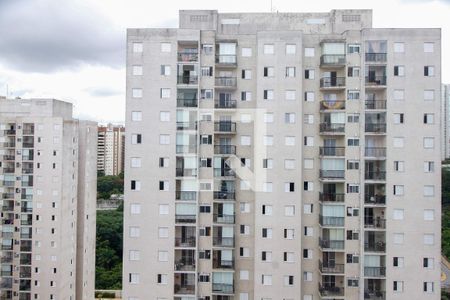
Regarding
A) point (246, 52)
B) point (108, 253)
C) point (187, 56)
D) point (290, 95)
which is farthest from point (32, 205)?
point (290, 95)

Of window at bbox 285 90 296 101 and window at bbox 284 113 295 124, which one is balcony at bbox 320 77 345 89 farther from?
window at bbox 284 113 295 124

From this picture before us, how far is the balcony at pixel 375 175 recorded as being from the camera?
17.8m

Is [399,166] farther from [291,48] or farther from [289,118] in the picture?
[291,48]

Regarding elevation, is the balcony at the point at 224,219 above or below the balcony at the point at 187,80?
below

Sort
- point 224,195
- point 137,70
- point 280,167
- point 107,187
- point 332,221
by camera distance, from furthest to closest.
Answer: point 107,187, point 224,195, point 137,70, point 332,221, point 280,167

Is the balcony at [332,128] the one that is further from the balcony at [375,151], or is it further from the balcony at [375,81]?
the balcony at [375,81]

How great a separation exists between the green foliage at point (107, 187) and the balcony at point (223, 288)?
5341 cm

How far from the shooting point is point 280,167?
17.8m

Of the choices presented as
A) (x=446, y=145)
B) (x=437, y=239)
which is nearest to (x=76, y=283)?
(x=437, y=239)

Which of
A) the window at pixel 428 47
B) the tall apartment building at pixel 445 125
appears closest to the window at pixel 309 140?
the window at pixel 428 47

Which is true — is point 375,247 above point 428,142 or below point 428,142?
below

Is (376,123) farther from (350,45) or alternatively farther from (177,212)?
(177,212)

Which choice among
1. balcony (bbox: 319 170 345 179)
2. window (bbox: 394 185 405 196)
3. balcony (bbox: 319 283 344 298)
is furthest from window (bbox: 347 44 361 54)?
balcony (bbox: 319 283 344 298)

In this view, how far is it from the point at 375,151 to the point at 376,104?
197 cm
